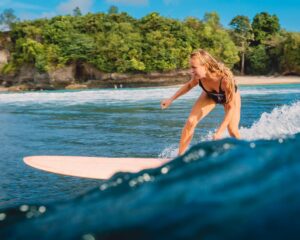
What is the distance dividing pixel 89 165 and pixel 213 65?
204 cm

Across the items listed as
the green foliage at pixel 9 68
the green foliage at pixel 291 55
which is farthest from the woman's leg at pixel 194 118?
the green foliage at pixel 9 68

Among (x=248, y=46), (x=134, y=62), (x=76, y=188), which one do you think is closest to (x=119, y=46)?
(x=134, y=62)

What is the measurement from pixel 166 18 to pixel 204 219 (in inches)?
2422

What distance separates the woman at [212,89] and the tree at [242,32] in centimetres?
5971

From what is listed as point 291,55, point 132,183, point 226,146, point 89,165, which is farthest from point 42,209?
point 291,55

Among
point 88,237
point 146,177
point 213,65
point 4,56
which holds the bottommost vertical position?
point 88,237

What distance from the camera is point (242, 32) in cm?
6694

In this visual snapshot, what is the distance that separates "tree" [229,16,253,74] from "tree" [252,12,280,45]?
135 cm

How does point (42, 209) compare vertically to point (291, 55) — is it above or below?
below

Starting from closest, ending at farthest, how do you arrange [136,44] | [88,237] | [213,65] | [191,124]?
[88,237], [213,65], [191,124], [136,44]

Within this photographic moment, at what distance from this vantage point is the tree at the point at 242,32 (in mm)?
65188

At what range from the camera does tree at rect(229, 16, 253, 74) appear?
6519 centimetres

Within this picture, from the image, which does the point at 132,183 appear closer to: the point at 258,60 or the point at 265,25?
the point at 258,60

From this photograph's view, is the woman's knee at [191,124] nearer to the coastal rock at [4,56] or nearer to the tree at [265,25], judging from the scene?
the coastal rock at [4,56]
